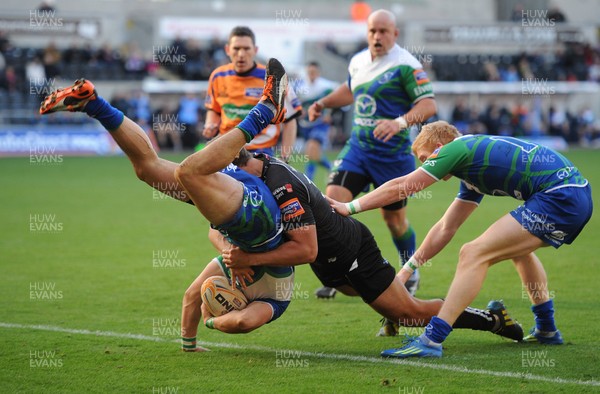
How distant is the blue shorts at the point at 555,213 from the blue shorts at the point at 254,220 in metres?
1.79

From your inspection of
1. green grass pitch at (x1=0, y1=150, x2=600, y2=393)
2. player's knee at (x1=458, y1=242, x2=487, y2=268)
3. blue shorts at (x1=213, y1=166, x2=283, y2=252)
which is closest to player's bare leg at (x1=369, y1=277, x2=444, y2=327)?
green grass pitch at (x1=0, y1=150, x2=600, y2=393)

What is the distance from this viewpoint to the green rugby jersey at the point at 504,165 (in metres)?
6.34

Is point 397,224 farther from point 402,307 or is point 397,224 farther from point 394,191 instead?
point 394,191

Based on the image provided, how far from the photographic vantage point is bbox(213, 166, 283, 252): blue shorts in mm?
6047

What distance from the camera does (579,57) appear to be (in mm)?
40812

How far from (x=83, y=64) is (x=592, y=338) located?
29.1 m

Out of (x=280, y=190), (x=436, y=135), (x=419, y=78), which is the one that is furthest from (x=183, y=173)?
(x=419, y=78)

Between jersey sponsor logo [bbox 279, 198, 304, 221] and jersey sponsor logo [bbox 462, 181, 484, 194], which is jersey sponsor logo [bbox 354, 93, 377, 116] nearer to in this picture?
jersey sponsor logo [bbox 462, 181, 484, 194]

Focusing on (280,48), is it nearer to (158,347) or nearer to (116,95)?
(116,95)

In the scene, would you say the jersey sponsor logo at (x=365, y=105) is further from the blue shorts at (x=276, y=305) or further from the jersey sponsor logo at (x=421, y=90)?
the blue shorts at (x=276, y=305)

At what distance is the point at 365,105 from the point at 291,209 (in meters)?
3.59

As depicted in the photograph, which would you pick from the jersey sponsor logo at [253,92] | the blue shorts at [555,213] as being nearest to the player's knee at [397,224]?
the jersey sponsor logo at [253,92]

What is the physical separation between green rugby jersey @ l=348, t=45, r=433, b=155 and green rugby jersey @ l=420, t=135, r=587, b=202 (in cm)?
297

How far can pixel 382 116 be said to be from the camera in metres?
9.50
